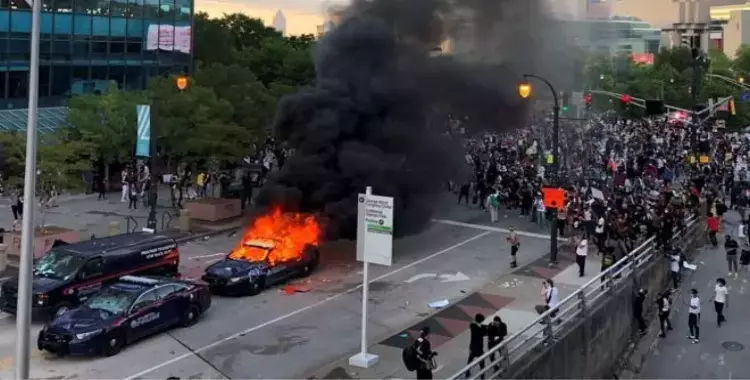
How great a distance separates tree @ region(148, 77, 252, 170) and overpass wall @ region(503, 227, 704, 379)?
16677mm

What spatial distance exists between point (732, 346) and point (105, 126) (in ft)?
81.8

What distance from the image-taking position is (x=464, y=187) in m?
32.2

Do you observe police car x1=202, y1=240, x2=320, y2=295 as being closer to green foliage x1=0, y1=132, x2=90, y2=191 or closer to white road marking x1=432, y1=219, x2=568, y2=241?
green foliage x1=0, y1=132, x2=90, y2=191

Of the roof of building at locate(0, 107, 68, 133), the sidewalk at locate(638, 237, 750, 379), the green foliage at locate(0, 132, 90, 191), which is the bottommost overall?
the sidewalk at locate(638, 237, 750, 379)

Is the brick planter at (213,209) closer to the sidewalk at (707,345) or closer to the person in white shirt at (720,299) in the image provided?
the sidewalk at (707,345)

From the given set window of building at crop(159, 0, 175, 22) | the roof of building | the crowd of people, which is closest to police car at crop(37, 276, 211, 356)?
the crowd of people

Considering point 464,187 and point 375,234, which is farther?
point 464,187

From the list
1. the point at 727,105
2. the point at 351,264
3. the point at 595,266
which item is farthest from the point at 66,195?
the point at 727,105

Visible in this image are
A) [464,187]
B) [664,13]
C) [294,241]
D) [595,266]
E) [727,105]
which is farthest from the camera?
[664,13]

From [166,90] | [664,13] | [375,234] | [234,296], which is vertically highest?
[664,13]

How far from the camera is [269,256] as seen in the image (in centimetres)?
1948

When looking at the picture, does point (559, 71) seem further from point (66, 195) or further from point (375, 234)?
point (375, 234)

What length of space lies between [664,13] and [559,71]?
383 ft

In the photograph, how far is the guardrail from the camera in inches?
468
